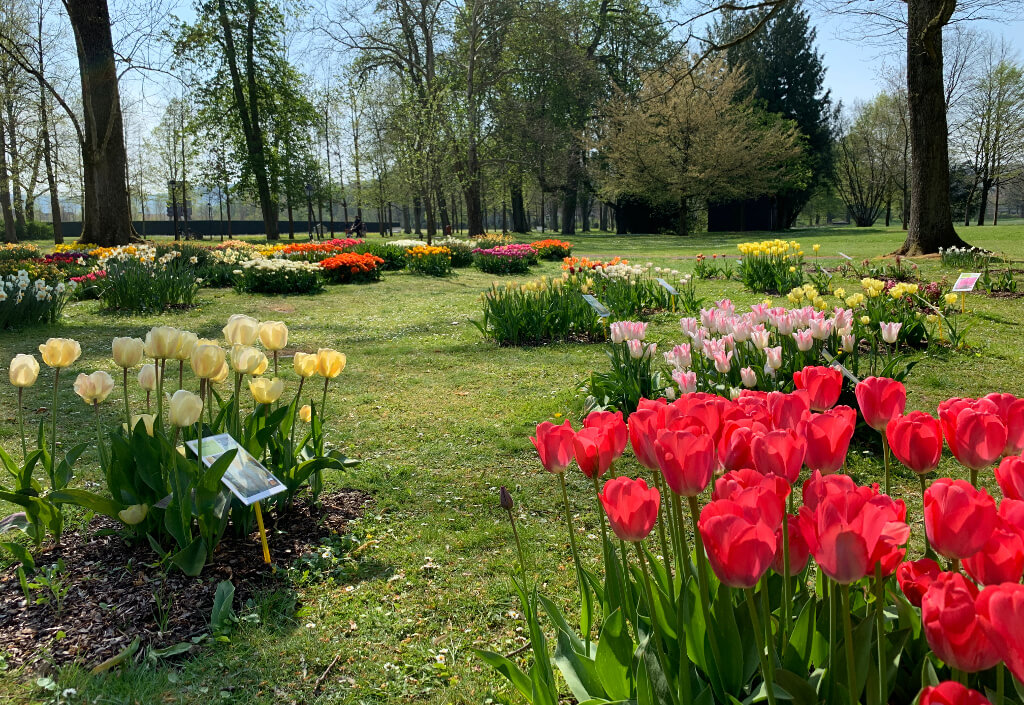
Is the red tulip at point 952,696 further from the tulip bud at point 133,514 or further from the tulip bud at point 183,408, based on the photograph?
the tulip bud at point 133,514

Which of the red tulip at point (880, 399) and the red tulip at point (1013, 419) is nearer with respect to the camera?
the red tulip at point (1013, 419)

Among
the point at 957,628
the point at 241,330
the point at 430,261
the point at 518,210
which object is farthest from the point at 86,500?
the point at 518,210

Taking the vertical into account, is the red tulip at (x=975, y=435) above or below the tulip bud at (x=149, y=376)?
above

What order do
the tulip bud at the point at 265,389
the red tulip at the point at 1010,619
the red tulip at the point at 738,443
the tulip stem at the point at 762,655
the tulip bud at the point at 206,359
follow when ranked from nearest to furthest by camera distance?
1. the red tulip at the point at 1010,619
2. the tulip stem at the point at 762,655
3. the red tulip at the point at 738,443
4. the tulip bud at the point at 206,359
5. the tulip bud at the point at 265,389

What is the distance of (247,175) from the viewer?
91.1 ft

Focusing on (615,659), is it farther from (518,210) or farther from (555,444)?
(518,210)

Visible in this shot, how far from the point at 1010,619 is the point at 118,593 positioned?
104 inches

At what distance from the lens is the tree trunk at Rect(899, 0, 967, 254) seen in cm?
1098

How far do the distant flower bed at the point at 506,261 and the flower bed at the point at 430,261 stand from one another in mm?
985

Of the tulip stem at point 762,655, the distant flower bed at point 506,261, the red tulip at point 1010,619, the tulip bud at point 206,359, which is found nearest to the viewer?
the red tulip at point 1010,619

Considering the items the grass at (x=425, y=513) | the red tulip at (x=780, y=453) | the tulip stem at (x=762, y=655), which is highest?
the red tulip at (x=780, y=453)

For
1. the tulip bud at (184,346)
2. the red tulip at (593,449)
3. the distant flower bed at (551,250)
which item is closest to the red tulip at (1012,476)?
the red tulip at (593,449)

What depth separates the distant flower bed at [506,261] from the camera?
650 inches

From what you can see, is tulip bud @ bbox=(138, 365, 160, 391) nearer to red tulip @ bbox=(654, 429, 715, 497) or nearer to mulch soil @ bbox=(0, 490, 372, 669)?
mulch soil @ bbox=(0, 490, 372, 669)
